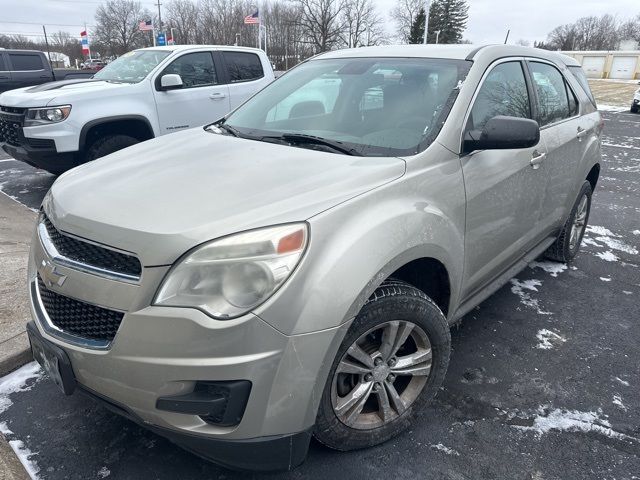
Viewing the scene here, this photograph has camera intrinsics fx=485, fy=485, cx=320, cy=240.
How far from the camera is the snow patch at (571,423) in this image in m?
2.35

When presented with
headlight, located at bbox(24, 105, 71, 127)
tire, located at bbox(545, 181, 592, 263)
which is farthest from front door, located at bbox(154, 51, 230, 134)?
tire, located at bbox(545, 181, 592, 263)

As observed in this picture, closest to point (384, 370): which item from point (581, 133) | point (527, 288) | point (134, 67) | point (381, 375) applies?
point (381, 375)

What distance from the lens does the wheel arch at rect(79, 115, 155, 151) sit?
5.67m

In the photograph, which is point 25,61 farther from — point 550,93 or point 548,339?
point 548,339

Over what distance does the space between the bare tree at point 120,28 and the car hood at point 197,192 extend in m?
71.5

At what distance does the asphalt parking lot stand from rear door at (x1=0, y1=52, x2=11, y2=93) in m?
12.7

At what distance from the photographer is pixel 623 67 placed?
5088cm

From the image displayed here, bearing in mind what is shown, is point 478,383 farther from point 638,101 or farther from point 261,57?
point 638,101

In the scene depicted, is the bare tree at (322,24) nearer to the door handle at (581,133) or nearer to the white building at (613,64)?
the white building at (613,64)

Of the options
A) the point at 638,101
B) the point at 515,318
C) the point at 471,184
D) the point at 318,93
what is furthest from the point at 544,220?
the point at 638,101

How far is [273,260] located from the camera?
1651 millimetres

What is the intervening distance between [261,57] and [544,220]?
229 inches

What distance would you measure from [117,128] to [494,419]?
5486 millimetres

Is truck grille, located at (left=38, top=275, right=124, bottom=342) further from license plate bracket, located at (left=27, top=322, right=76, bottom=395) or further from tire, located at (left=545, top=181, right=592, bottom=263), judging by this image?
tire, located at (left=545, top=181, right=592, bottom=263)
